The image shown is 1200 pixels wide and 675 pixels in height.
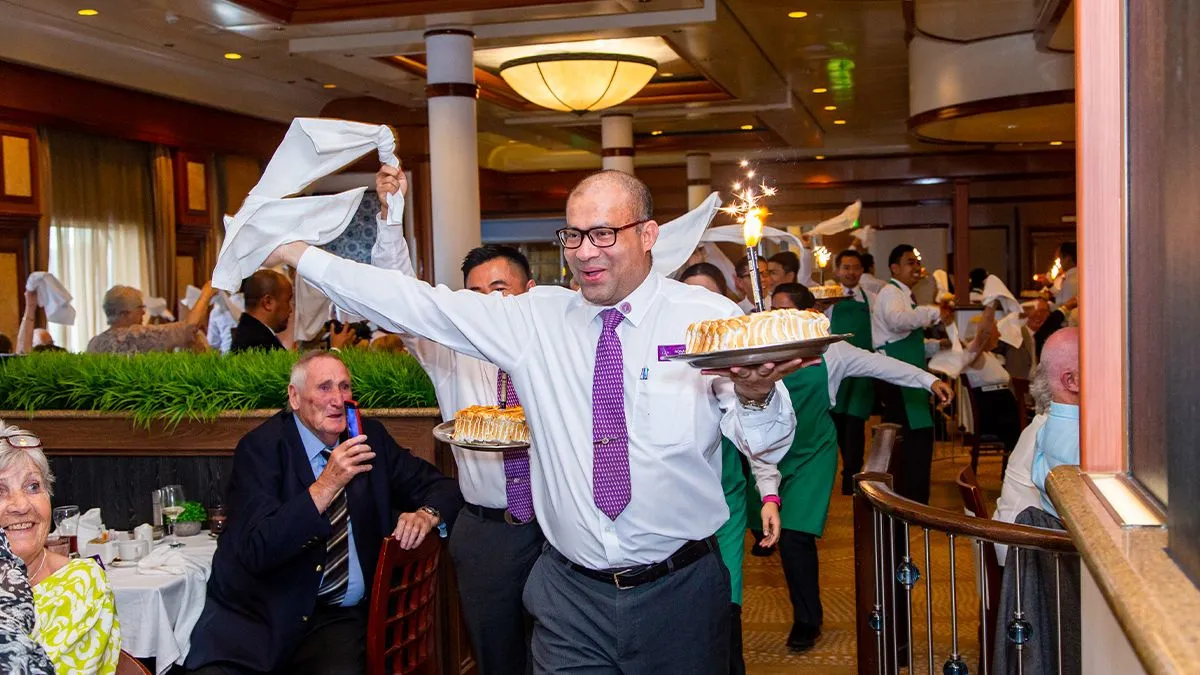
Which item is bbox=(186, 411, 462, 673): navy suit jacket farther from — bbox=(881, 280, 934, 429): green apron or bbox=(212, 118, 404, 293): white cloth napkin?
bbox=(881, 280, 934, 429): green apron

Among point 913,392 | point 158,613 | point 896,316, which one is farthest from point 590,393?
point 896,316

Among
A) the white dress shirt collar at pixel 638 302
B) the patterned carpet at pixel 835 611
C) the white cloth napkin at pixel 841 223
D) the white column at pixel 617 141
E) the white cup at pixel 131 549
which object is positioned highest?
the white column at pixel 617 141

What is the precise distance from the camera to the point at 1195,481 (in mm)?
1394

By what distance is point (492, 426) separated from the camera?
139 inches

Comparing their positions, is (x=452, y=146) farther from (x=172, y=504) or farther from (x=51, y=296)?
(x=172, y=504)

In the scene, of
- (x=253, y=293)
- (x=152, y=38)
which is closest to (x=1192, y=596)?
(x=253, y=293)

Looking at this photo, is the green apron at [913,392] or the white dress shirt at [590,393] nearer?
the white dress shirt at [590,393]

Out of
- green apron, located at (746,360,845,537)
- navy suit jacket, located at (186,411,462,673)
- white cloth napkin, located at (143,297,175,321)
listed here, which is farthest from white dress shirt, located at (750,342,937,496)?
white cloth napkin, located at (143,297,175,321)

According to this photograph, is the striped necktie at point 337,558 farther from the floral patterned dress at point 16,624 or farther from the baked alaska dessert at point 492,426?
the floral patterned dress at point 16,624

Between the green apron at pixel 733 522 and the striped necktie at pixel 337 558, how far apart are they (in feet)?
3.69

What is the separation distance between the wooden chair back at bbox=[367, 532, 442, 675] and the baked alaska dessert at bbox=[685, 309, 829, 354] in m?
1.33

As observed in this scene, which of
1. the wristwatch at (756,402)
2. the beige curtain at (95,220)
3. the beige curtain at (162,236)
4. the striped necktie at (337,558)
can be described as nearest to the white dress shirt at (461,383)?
the striped necktie at (337,558)

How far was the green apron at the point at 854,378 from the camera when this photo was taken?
30.5ft

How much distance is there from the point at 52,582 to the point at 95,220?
30.9ft
